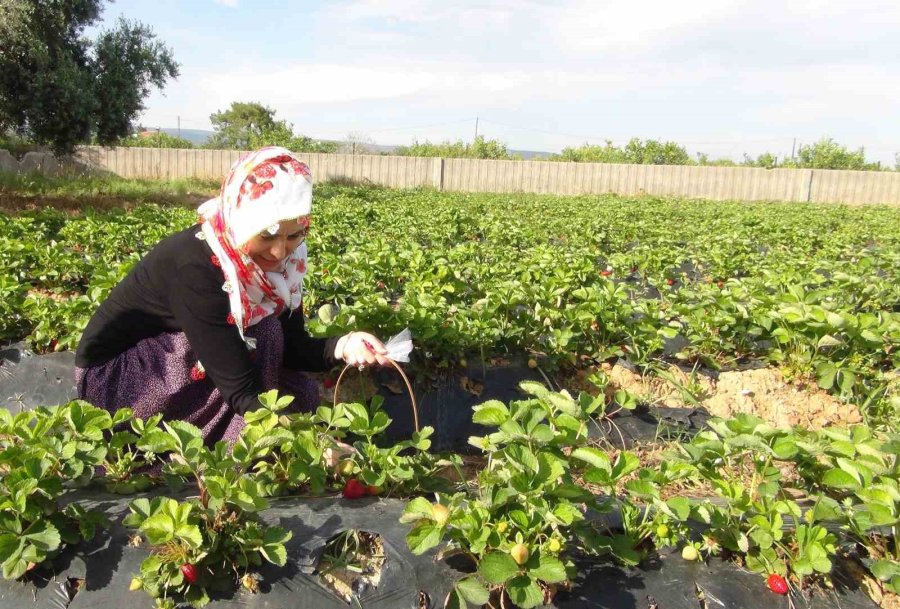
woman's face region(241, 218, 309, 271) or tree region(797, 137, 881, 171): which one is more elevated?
tree region(797, 137, 881, 171)

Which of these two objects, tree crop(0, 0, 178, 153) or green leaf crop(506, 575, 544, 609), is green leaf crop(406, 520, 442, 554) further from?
tree crop(0, 0, 178, 153)

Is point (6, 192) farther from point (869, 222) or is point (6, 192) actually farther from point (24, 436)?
point (869, 222)

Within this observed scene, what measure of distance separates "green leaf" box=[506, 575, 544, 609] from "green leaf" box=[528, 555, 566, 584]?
0.02 m

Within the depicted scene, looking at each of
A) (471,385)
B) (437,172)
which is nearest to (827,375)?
(471,385)

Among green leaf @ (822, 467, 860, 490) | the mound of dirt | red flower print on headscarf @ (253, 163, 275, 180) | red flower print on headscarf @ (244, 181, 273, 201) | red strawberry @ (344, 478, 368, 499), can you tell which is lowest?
the mound of dirt

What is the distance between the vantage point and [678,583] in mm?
1648

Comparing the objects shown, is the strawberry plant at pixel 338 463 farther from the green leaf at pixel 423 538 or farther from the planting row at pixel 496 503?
the green leaf at pixel 423 538

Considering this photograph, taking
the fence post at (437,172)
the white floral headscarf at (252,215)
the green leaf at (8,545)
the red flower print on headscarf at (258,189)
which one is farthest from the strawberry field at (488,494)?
the fence post at (437,172)

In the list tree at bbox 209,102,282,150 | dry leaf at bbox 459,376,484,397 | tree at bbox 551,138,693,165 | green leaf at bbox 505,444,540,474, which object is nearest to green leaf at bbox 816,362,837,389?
dry leaf at bbox 459,376,484,397

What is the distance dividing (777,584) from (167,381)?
7.01 feet

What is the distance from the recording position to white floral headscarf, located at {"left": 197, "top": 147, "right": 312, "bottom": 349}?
6.80 feet

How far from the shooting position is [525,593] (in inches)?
54.7

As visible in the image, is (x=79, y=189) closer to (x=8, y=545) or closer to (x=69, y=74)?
(x=69, y=74)

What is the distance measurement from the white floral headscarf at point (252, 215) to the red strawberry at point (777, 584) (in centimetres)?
159
